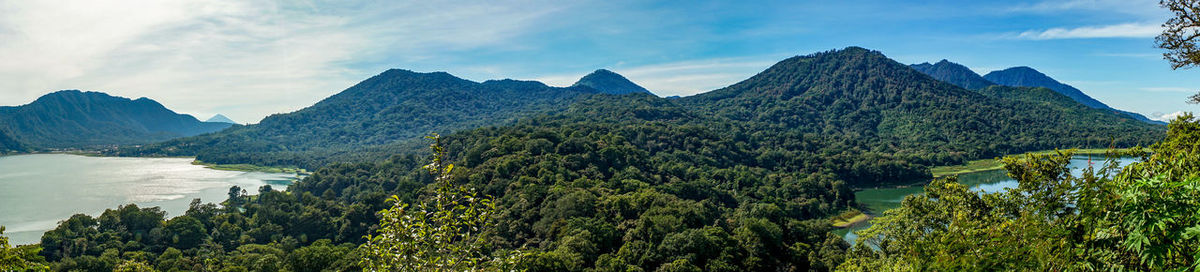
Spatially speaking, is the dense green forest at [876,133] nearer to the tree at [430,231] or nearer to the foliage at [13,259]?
the tree at [430,231]

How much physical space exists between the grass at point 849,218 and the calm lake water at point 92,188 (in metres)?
69.5

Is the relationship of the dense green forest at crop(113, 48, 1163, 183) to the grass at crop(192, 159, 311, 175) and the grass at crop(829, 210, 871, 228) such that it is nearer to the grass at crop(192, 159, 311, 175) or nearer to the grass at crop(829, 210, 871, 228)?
the grass at crop(192, 159, 311, 175)

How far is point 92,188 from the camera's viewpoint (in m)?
72.5

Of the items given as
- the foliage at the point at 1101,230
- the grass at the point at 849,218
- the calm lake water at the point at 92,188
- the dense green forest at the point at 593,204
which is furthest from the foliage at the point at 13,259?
the grass at the point at 849,218

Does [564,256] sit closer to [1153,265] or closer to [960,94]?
[1153,265]

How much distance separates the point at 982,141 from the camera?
414 feet

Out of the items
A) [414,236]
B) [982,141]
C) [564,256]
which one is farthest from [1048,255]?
[982,141]

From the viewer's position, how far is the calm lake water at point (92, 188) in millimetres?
52312

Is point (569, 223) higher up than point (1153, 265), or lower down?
lower down

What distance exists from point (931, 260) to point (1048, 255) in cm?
180

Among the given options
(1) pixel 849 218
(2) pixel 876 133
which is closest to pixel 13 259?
(1) pixel 849 218

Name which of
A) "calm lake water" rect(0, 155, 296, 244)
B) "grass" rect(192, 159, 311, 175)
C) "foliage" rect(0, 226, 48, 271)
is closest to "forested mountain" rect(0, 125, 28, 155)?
"calm lake water" rect(0, 155, 296, 244)

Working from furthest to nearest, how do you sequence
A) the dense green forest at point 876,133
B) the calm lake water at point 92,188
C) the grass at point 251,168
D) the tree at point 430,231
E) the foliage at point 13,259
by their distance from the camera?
the grass at point 251,168, the dense green forest at point 876,133, the calm lake water at point 92,188, the foliage at point 13,259, the tree at point 430,231

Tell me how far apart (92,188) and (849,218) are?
102 m
